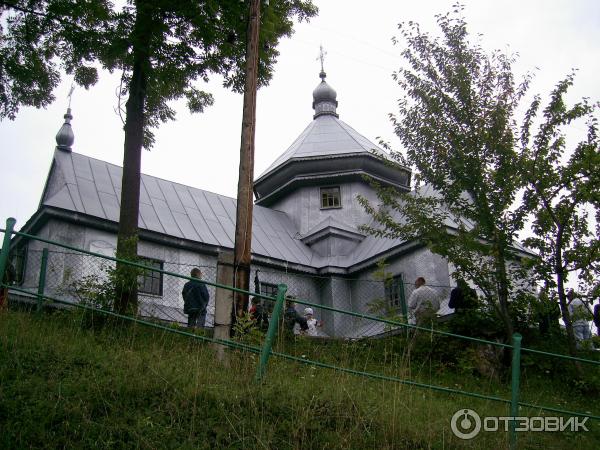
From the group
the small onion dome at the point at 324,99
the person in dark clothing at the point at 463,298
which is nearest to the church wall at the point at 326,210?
the small onion dome at the point at 324,99

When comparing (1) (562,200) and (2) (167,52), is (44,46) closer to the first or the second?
(2) (167,52)

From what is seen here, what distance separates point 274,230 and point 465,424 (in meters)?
12.8

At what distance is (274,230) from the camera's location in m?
19.6

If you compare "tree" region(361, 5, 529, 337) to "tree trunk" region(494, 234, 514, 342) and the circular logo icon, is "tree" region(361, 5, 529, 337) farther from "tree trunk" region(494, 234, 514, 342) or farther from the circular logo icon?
the circular logo icon

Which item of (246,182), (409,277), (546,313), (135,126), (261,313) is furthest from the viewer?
(409,277)

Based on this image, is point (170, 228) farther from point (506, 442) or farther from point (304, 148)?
point (506, 442)

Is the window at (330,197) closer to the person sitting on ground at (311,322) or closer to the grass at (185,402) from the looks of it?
the person sitting on ground at (311,322)

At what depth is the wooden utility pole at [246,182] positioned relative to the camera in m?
8.78

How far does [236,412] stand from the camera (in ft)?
20.7

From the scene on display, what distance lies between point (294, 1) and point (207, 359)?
372 inches

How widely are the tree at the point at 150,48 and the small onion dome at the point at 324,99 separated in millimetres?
11929

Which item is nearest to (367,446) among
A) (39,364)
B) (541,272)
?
(39,364)
